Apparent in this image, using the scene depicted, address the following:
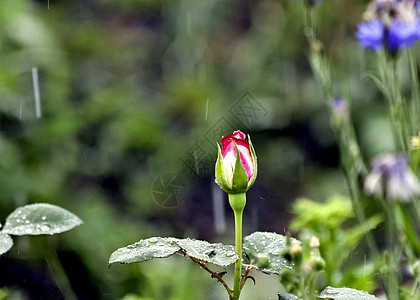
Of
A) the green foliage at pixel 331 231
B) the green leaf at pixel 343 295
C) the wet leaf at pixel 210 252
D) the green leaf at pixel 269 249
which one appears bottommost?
the green foliage at pixel 331 231

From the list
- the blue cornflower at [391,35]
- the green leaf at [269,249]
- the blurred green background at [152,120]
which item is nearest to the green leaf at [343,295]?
the green leaf at [269,249]

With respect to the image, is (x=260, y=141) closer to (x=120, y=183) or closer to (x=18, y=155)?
(x=120, y=183)

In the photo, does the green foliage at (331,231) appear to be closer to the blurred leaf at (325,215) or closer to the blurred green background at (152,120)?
the blurred leaf at (325,215)

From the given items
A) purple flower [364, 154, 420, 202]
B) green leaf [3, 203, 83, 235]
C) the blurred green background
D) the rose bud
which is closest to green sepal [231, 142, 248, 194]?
the rose bud

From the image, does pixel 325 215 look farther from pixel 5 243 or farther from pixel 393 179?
pixel 5 243

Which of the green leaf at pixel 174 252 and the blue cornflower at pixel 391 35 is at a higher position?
the blue cornflower at pixel 391 35

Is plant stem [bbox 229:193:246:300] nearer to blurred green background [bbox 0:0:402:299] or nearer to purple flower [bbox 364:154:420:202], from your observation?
purple flower [bbox 364:154:420:202]

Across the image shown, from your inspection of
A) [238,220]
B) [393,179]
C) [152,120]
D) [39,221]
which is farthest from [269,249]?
[152,120]
